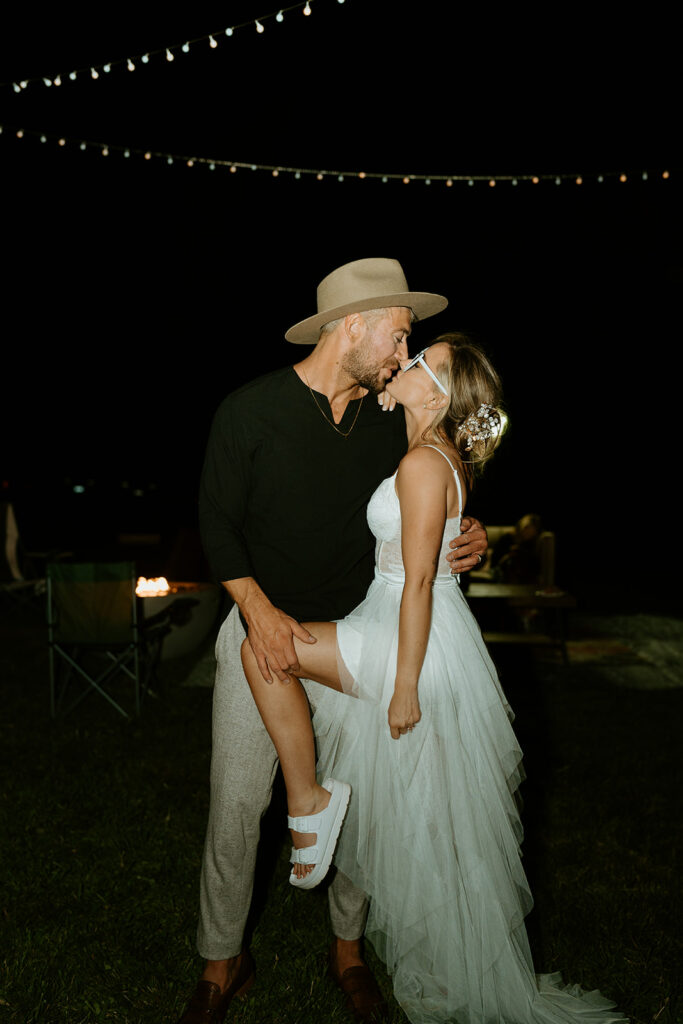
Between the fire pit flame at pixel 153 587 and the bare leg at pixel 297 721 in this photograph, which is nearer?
the bare leg at pixel 297 721

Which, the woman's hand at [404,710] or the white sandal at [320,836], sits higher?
the woman's hand at [404,710]

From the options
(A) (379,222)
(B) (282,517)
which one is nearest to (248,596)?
(B) (282,517)

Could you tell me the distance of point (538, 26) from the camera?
242 inches

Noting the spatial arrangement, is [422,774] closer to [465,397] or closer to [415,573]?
[415,573]

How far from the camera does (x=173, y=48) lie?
17.0ft

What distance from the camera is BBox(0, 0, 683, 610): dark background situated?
620 cm

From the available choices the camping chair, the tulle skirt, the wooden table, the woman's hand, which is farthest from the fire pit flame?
the woman's hand

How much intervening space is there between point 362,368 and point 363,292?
0.76 ft

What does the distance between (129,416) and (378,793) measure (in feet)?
95.2

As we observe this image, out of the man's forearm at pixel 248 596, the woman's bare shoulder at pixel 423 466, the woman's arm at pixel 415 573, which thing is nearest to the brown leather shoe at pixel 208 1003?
the woman's arm at pixel 415 573

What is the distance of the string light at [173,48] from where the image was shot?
15.6 ft

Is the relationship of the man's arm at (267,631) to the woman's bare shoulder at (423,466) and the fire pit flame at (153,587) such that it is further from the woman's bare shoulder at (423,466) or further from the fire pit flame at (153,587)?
the fire pit flame at (153,587)

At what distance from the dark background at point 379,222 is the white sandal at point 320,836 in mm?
1592

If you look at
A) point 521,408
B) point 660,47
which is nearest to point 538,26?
point 660,47
